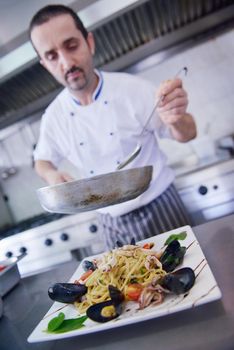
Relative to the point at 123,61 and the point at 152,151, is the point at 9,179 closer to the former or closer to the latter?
the point at 123,61

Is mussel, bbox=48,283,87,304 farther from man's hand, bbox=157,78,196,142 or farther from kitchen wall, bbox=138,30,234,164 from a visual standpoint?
kitchen wall, bbox=138,30,234,164

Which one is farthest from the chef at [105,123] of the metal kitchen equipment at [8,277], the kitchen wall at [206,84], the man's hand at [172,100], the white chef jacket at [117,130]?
the kitchen wall at [206,84]

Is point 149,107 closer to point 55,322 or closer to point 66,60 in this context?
point 66,60

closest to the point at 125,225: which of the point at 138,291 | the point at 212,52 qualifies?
the point at 138,291

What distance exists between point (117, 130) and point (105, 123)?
2.6 inches

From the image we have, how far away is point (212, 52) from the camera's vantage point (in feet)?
7.14

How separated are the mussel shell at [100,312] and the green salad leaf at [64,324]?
0.04 m

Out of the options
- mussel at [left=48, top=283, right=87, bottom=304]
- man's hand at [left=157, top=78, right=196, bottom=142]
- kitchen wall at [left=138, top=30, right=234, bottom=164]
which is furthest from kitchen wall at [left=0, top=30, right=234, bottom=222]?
mussel at [left=48, top=283, right=87, bottom=304]

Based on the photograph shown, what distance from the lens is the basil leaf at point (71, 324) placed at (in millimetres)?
596

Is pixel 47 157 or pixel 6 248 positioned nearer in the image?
pixel 47 157

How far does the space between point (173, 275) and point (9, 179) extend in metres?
2.33

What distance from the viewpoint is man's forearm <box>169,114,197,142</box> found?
1.12 metres

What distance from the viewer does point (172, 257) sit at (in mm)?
710

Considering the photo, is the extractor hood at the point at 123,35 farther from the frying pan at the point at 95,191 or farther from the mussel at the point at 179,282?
the mussel at the point at 179,282
